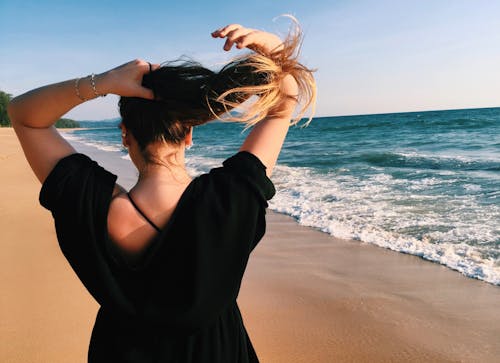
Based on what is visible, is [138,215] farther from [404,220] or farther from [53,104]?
[404,220]

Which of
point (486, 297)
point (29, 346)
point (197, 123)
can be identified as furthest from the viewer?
point (486, 297)

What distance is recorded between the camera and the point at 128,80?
1.12 meters

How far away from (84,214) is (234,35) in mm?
681

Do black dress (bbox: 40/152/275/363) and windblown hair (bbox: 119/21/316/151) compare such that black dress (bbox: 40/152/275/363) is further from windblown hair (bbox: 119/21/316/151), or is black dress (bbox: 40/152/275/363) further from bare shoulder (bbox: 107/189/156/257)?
windblown hair (bbox: 119/21/316/151)

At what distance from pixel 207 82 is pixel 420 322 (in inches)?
135

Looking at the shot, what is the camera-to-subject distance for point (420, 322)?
3709mm

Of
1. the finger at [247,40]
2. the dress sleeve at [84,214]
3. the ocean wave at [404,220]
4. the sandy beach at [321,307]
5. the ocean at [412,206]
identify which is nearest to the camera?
the dress sleeve at [84,214]

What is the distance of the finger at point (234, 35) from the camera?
123 cm

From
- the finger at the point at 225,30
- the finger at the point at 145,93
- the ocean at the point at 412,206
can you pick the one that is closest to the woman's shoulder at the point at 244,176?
the finger at the point at 145,93

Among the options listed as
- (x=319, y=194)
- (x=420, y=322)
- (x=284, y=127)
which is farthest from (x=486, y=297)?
(x=319, y=194)

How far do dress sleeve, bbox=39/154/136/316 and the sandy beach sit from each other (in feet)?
8.04

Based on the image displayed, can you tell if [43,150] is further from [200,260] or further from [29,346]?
[29,346]

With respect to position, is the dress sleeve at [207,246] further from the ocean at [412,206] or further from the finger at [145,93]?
the ocean at [412,206]

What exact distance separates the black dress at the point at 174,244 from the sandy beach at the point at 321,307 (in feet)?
7.70
